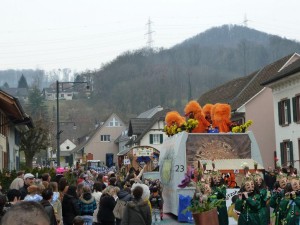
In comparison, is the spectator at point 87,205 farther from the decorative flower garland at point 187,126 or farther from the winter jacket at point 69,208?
the decorative flower garland at point 187,126

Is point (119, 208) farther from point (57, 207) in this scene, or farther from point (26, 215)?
point (26, 215)

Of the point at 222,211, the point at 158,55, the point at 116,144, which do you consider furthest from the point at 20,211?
the point at 158,55

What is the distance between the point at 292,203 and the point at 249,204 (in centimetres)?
109

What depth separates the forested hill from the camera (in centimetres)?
11444

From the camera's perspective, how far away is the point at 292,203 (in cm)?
1165

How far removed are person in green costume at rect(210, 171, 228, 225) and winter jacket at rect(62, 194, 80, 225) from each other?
3478 millimetres

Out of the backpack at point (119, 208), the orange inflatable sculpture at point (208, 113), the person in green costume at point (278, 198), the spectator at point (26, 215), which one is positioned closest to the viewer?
the spectator at point (26, 215)

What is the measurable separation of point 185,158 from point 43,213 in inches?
744

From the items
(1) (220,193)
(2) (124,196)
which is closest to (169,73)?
(1) (220,193)

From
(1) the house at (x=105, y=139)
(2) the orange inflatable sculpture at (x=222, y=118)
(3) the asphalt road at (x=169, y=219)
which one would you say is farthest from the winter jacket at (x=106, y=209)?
(1) the house at (x=105, y=139)

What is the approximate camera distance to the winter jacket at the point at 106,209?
13031 mm

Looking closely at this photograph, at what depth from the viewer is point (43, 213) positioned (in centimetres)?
267

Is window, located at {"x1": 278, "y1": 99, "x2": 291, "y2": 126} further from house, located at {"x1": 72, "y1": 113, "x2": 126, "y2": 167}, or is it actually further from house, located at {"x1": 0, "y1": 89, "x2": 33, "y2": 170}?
house, located at {"x1": 72, "y1": 113, "x2": 126, "y2": 167}

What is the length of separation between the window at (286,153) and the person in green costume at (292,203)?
26228 millimetres
